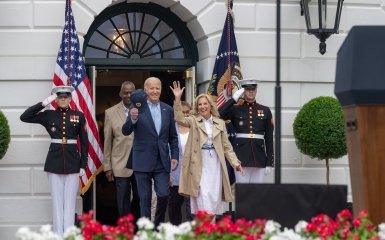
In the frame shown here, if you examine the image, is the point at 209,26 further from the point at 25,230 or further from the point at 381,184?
the point at 25,230

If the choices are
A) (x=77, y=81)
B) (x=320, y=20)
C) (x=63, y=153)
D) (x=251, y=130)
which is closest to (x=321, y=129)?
(x=251, y=130)

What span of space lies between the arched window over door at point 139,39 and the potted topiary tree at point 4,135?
6.44 ft

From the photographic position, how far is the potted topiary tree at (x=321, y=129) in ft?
45.9

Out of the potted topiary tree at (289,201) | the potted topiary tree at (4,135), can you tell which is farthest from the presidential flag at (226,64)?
the potted topiary tree at (289,201)

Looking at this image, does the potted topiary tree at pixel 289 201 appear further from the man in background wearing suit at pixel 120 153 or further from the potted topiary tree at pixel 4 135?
the potted topiary tree at pixel 4 135

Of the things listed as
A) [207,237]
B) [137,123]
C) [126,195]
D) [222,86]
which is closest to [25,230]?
[207,237]

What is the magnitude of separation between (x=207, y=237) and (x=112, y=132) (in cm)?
721

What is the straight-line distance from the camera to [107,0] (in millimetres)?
14109

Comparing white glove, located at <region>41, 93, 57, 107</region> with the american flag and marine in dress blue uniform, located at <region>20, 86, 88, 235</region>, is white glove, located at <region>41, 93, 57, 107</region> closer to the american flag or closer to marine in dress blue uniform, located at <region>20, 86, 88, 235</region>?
marine in dress blue uniform, located at <region>20, 86, 88, 235</region>

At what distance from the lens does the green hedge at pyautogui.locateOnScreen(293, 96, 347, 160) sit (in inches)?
551

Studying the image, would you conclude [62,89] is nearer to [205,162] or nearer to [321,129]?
[205,162]

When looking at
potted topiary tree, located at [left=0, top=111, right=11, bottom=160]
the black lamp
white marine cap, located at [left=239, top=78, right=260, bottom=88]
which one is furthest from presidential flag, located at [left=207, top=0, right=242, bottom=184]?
potted topiary tree, located at [left=0, top=111, right=11, bottom=160]

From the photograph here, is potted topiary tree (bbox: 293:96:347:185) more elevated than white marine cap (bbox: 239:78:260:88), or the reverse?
white marine cap (bbox: 239:78:260:88)

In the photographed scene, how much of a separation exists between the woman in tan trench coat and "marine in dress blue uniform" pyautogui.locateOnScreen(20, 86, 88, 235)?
1.39m
